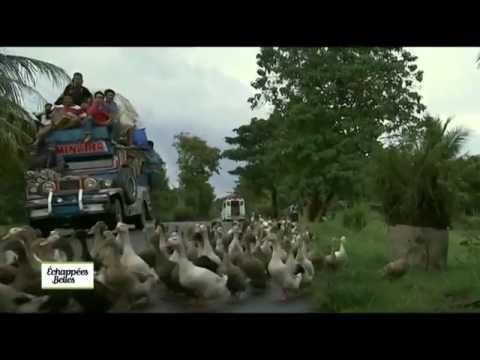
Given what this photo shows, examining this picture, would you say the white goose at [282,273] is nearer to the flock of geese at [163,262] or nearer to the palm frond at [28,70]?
the flock of geese at [163,262]

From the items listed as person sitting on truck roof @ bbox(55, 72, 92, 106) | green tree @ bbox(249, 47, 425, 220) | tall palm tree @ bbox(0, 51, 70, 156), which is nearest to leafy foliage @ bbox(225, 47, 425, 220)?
green tree @ bbox(249, 47, 425, 220)

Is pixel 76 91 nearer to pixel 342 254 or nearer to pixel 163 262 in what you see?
pixel 163 262

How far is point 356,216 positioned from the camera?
5.92 m

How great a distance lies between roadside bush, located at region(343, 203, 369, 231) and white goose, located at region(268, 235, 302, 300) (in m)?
0.47

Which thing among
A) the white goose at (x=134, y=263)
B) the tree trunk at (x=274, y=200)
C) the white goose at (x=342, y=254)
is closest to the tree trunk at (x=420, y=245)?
the white goose at (x=342, y=254)

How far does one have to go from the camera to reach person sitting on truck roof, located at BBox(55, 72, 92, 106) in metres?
5.77

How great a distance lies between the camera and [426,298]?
578 centimetres

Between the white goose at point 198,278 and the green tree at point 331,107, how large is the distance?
79 centimetres

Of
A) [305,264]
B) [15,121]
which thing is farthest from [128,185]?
[305,264]

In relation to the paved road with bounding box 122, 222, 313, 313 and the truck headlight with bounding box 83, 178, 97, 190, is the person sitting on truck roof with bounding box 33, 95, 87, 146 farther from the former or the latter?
the paved road with bounding box 122, 222, 313, 313

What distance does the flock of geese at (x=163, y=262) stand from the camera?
5691 mm
